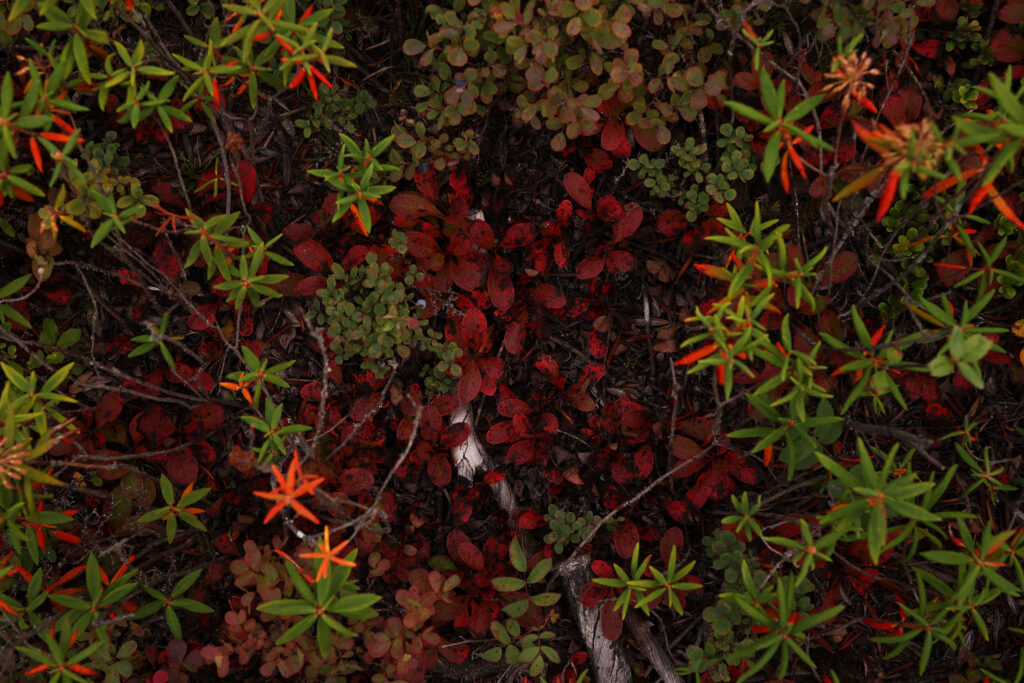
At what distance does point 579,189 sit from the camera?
3.18 metres

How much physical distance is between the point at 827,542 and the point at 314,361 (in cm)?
247

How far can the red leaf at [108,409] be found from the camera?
310cm

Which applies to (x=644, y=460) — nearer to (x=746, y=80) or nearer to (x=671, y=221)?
(x=671, y=221)

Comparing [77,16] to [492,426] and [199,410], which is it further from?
[492,426]

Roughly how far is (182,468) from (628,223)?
2.47 m

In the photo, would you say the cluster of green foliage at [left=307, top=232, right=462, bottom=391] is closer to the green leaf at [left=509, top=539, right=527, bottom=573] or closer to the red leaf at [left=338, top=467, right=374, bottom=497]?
the red leaf at [left=338, top=467, right=374, bottom=497]

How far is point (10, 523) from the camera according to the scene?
8.05 feet

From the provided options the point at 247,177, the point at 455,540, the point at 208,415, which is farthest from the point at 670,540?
the point at 247,177

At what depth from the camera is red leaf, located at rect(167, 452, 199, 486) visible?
121 inches

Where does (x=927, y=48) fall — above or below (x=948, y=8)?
below

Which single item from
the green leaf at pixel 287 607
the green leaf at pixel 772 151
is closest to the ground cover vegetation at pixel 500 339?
the green leaf at pixel 287 607

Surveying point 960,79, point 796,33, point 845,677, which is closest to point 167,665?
point 845,677

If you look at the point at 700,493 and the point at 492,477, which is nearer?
the point at 700,493

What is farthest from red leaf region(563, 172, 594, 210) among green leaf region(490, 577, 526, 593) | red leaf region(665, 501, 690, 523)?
green leaf region(490, 577, 526, 593)
